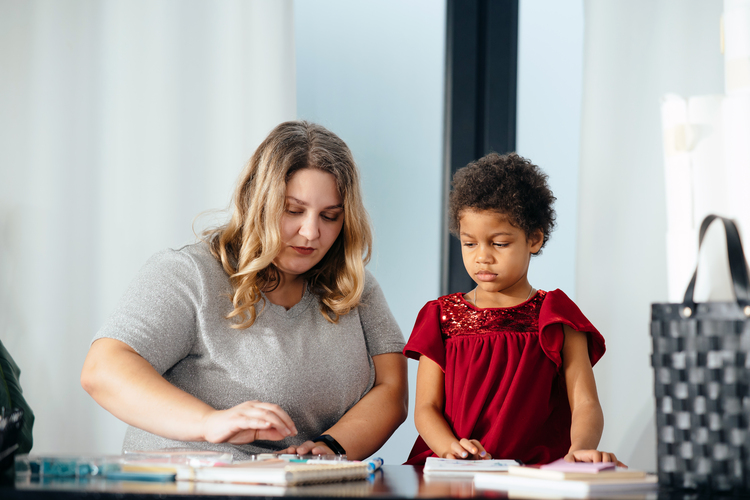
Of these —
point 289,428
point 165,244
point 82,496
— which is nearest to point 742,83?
point 289,428

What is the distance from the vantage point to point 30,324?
1782 millimetres

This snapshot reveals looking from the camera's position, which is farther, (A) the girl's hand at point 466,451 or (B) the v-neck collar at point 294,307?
(B) the v-neck collar at point 294,307

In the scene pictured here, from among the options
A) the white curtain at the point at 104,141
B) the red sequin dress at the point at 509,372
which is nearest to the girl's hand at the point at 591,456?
the red sequin dress at the point at 509,372

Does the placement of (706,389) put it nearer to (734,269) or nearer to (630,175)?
(734,269)

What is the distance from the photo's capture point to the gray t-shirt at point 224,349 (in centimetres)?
118

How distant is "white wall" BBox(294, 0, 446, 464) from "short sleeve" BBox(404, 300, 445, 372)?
643 millimetres

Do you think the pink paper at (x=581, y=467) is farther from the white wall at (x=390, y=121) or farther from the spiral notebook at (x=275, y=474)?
the white wall at (x=390, y=121)

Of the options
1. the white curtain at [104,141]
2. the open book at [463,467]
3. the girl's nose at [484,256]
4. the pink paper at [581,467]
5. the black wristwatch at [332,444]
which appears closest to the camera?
the pink paper at [581,467]

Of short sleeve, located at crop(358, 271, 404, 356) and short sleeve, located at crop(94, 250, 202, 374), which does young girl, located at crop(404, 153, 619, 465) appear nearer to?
short sleeve, located at crop(358, 271, 404, 356)

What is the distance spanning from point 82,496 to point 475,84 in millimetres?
1666

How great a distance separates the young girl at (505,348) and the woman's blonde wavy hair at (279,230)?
0.21m

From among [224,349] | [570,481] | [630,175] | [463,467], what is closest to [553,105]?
[630,175]

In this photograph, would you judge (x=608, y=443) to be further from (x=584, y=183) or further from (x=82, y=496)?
(x=82, y=496)

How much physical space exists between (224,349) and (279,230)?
253 millimetres
